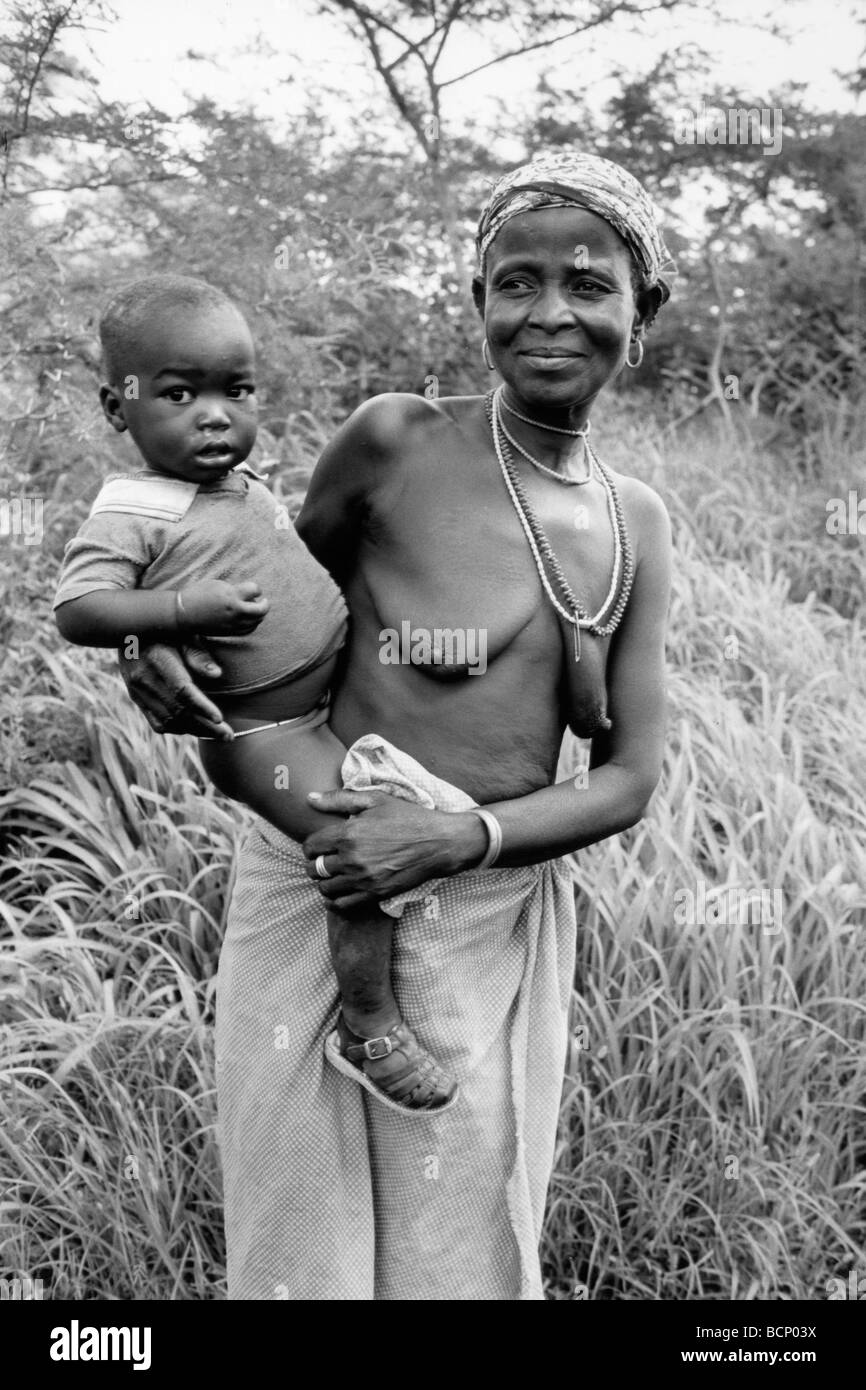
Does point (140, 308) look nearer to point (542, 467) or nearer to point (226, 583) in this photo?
point (226, 583)

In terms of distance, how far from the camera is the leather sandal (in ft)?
6.22

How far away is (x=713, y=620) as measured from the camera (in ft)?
15.5

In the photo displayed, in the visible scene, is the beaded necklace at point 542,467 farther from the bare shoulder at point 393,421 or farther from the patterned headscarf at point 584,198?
the patterned headscarf at point 584,198

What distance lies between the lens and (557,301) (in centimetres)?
185

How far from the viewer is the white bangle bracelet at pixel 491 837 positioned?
6.21ft

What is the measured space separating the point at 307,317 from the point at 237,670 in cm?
303

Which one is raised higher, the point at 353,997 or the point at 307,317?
the point at 307,317

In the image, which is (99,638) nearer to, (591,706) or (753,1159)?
(591,706)

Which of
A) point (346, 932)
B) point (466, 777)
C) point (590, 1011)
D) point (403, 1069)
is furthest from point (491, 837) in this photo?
point (590, 1011)

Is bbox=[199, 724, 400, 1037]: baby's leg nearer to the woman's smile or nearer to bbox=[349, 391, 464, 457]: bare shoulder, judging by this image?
bbox=[349, 391, 464, 457]: bare shoulder

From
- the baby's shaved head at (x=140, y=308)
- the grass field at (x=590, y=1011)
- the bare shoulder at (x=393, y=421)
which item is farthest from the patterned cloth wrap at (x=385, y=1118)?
the grass field at (x=590, y=1011)

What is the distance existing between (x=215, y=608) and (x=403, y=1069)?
0.69 m

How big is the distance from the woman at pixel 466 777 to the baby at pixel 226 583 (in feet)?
0.23
